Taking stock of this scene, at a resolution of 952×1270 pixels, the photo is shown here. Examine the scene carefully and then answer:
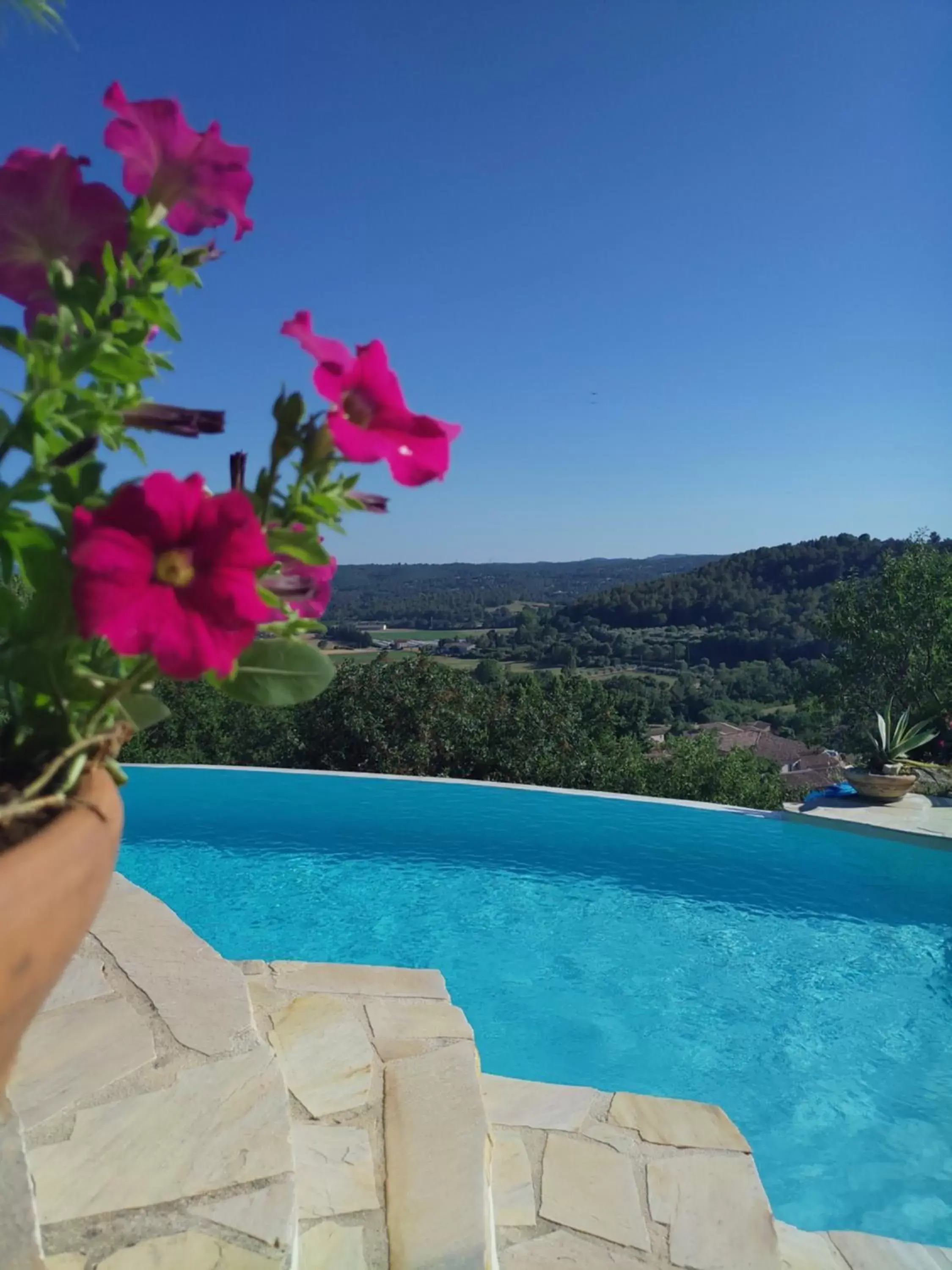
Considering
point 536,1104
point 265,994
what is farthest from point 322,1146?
point 536,1104

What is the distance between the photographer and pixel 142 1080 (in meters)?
1.75

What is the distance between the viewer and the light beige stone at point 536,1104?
2.70 meters

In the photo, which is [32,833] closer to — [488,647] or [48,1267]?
[48,1267]

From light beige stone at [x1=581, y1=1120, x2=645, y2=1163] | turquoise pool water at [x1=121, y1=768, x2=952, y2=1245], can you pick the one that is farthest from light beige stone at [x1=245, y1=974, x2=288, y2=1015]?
turquoise pool water at [x1=121, y1=768, x2=952, y2=1245]

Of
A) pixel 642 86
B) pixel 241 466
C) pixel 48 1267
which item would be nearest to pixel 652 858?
pixel 48 1267

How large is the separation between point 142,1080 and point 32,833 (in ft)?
5.07

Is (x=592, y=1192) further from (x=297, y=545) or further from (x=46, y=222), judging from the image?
(x=46, y=222)

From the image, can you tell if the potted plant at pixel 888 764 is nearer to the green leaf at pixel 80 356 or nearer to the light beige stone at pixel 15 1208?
the light beige stone at pixel 15 1208

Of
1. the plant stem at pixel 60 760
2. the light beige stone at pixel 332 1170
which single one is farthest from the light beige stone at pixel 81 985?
the plant stem at pixel 60 760

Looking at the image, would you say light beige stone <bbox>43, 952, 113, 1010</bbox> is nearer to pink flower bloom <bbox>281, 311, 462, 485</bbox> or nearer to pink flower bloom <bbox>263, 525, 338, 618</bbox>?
pink flower bloom <bbox>263, 525, 338, 618</bbox>

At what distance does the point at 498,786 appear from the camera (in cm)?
855

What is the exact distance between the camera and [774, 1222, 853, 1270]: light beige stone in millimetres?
2441

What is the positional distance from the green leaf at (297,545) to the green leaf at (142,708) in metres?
0.13

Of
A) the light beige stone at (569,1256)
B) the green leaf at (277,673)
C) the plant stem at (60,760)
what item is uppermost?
the green leaf at (277,673)
